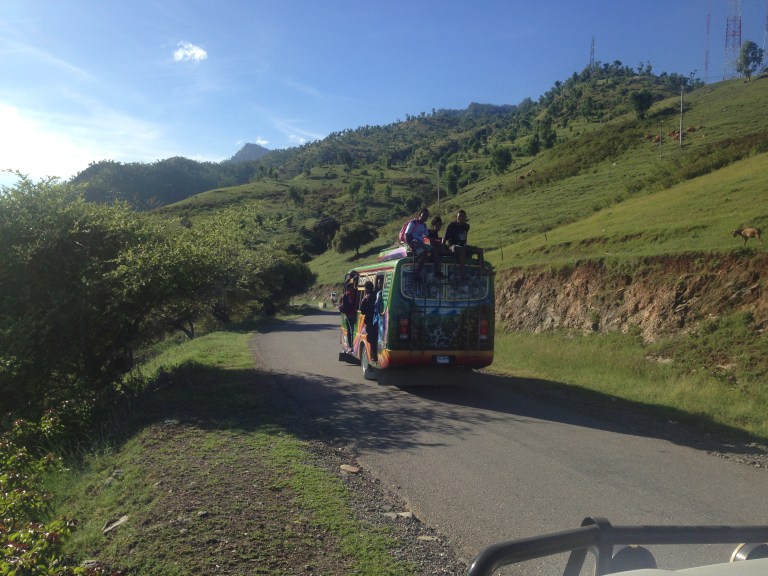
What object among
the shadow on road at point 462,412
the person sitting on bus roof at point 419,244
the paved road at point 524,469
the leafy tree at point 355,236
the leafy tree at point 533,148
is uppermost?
the leafy tree at point 533,148

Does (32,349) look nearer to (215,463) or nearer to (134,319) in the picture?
(134,319)

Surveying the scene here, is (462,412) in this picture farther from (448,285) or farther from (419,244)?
(419,244)

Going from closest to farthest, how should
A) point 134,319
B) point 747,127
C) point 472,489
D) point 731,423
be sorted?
point 472,489
point 731,423
point 134,319
point 747,127

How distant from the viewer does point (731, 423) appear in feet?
29.8

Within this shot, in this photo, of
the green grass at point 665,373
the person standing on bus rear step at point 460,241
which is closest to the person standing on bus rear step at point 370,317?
the person standing on bus rear step at point 460,241

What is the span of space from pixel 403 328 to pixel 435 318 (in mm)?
688

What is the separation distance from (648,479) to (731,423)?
357cm

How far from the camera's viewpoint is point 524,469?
6871 mm

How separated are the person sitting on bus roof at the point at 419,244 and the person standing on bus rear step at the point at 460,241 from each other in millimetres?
406

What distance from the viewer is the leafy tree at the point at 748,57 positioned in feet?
347

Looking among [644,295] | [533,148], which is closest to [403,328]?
[644,295]

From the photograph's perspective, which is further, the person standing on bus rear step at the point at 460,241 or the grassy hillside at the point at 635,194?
the grassy hillside at the point at 635,194

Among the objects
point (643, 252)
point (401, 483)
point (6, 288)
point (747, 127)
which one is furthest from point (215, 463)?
point (747, 127)

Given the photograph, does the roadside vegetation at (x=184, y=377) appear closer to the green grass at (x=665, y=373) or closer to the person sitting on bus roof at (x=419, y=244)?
the green grass at (x=665, y=373)
